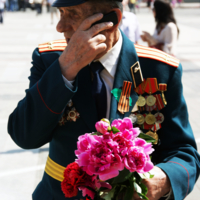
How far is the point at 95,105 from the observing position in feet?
4.57

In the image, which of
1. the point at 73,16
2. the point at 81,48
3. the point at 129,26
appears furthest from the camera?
the point at 129,26

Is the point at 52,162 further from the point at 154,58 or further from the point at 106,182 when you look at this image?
the point at 154,58

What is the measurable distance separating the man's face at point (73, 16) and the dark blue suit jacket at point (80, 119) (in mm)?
169

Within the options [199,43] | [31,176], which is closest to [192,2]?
[199,43]

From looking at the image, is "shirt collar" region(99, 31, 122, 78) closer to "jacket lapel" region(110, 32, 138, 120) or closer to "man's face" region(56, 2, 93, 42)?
"jacket lapel" region(110, 32, 138, 120)

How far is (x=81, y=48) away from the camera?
1180 mm

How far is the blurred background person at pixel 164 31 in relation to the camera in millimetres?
5547

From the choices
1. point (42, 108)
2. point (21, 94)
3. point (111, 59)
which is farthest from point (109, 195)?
point (21, 94)

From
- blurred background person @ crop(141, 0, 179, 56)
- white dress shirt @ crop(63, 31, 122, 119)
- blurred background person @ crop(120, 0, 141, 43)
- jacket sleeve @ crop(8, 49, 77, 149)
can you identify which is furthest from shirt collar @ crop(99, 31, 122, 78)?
blurred background person @ crop(141, 0, 179, 56)

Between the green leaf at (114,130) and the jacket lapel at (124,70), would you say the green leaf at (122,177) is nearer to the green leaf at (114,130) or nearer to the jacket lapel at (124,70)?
the green leaf at (114,130)

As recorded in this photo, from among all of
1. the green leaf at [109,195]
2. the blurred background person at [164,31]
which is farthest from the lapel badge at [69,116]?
the blurred background person at [164,31]

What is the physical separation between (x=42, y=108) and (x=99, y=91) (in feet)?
0.94

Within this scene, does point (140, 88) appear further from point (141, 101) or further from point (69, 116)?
point (69, 116)

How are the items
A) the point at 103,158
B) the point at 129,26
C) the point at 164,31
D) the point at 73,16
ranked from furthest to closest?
the point at 164,31 < the point at 129,26 < the point at 73,16 < the point at 103,158
